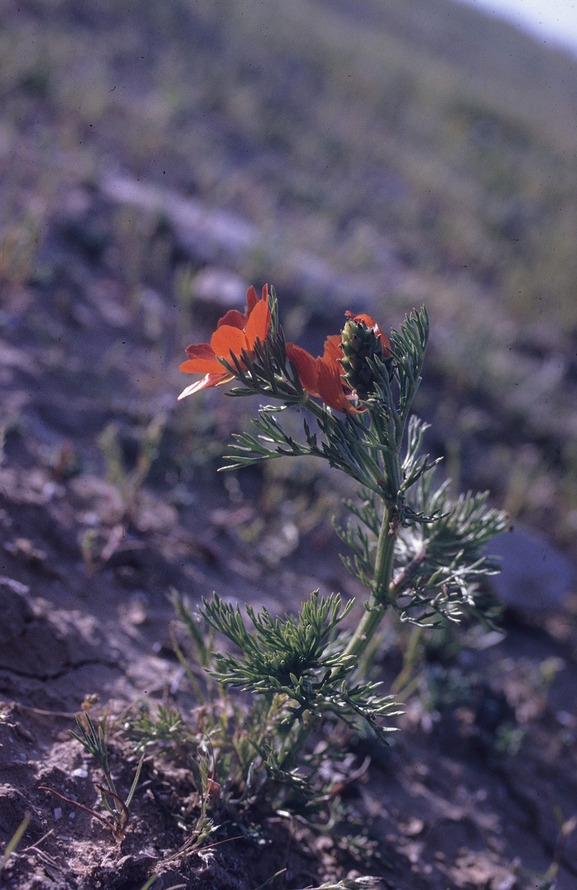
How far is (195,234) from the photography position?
5195 millimetres

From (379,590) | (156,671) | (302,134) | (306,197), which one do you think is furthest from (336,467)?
(302,134)

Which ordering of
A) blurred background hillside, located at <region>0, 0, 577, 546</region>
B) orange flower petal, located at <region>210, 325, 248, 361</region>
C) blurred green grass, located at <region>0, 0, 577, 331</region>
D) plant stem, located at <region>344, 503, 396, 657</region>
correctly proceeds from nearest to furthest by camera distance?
1. orange flower petal, located at <region>210, 325, 248, 361</region>
2. plant stem, located at <region>344, 503, 396, 657</region>
3. blurred background hillside, located at <region>0, 0, 577, 546</region>
4. blurred green grass, located at <region>0, 0, 577, 331</region>

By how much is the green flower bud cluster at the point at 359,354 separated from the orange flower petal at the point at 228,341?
214 millimetres

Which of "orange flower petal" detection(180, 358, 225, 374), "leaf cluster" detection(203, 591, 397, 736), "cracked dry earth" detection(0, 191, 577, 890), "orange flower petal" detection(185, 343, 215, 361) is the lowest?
"cracked dry earth" detection(0, 191, 577, 890)

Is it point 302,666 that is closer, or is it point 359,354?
point 359,354

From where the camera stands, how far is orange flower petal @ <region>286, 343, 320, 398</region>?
55.6 inches

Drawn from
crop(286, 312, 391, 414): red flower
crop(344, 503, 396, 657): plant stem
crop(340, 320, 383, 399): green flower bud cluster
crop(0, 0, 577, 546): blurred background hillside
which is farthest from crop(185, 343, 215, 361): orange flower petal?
crop(0, 0, 577, 546): blurred background hillside

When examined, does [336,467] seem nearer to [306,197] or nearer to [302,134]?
[306,197]

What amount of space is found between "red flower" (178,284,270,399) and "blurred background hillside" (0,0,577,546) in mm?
2071

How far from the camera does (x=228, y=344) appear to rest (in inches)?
53.9

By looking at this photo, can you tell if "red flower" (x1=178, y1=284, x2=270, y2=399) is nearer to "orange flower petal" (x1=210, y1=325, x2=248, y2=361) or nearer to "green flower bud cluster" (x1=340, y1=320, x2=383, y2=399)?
"orange flower petal" (x1=210, y1=325, x2=248, y2=361)

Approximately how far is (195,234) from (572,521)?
11.5 feet

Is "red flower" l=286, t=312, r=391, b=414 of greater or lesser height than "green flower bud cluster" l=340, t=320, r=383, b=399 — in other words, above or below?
below

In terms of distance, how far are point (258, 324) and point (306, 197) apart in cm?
673
